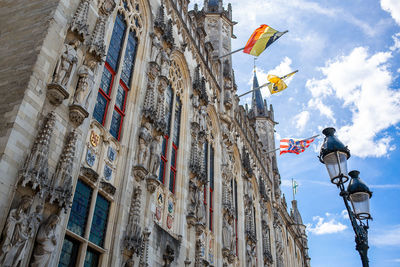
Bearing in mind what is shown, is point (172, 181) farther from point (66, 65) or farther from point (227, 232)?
point (66, 65)

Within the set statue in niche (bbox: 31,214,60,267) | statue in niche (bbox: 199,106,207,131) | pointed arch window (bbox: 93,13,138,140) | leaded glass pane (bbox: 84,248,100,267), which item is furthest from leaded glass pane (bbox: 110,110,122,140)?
statue in niche (bbox: 199,106,207,131)

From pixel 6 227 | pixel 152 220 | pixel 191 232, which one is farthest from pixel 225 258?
pixel 6 227

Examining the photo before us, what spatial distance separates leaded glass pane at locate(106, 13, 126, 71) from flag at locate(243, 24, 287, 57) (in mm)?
11921

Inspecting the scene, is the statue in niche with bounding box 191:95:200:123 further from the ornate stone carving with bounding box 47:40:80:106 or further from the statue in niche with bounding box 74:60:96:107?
the ornate stone carving with bounding box 47:40:80:106

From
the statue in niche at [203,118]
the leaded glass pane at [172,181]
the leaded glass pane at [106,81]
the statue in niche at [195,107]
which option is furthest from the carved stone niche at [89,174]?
the statue in niche at [203,118]

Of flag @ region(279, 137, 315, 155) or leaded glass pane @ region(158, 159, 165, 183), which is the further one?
flag @ region(279, 137, 315, 155)

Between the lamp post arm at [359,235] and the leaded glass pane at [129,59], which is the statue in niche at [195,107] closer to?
the leaded glass pane at [129,59]

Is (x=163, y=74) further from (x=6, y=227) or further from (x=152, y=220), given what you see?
(x=6, y=227)

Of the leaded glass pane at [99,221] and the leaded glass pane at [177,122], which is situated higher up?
the leaded glass pane at [177,122]

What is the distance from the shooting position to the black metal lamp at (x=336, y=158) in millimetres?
9812

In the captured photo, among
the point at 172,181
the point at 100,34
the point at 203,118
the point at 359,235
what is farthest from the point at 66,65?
the point at 203,118

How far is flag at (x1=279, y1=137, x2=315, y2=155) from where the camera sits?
1417 inches

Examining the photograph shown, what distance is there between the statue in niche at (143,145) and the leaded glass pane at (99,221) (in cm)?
216

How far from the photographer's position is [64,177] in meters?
10.7
